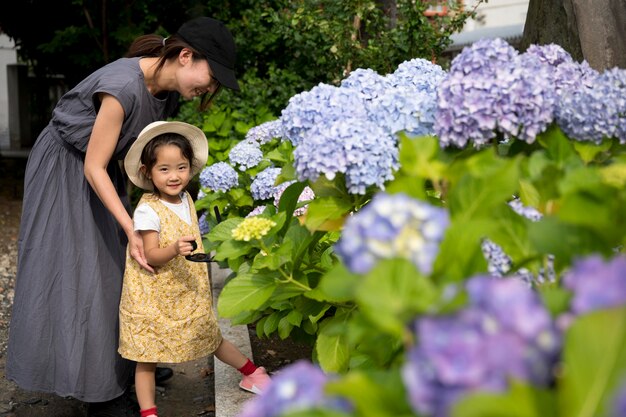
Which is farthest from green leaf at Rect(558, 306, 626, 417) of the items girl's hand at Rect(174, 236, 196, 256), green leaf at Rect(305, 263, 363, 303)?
girl's hand at Rect(174, 236, 196, 256)

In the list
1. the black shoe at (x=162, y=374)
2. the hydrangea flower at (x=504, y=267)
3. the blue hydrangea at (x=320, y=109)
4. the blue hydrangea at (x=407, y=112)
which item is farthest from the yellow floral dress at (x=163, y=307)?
the hydrangea flower at (x=504, y=267)

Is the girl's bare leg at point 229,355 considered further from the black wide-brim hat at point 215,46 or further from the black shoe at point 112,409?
the black wide-brim hat at point 215,46

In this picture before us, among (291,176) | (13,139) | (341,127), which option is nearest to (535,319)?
(341,127)

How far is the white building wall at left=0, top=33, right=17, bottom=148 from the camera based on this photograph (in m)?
21.2

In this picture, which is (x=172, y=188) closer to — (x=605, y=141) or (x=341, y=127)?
(x=341, y=127)

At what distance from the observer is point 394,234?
93cm

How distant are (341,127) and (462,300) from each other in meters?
0.99

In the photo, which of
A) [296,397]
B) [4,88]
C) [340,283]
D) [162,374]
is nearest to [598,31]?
[340,283]

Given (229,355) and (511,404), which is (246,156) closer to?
(229,355)

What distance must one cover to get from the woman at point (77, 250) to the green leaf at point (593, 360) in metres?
2.34

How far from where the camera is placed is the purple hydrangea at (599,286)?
0.75m

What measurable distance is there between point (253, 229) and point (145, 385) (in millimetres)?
1195

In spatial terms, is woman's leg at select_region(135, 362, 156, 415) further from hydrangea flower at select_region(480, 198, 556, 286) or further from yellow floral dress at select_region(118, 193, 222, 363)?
hydrangea flower at select_region(480, 198, 556, 286)

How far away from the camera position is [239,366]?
3.23 meters
